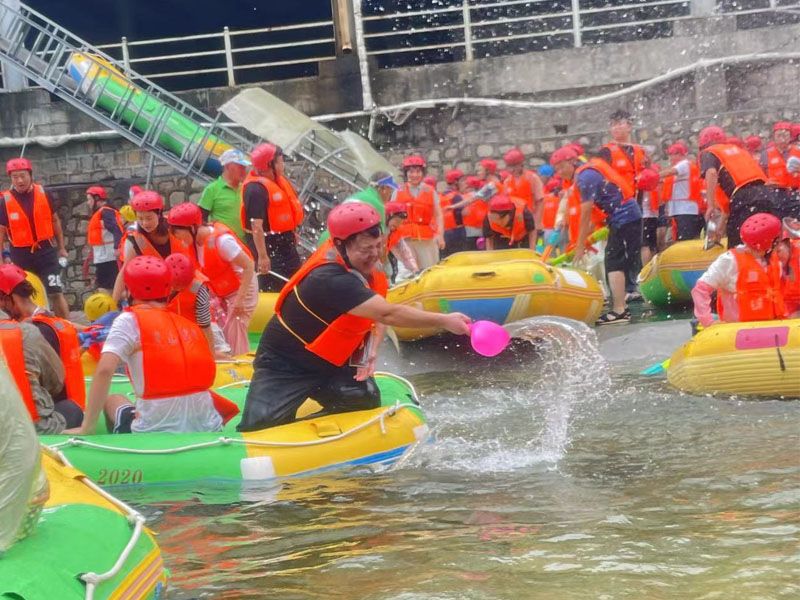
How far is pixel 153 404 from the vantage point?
617 cm

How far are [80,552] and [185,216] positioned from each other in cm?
470

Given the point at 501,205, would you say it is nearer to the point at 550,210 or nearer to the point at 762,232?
the point at 550,210

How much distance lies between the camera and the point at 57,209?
16.5 meters

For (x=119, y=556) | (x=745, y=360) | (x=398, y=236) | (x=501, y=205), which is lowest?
(x=745, y=360)

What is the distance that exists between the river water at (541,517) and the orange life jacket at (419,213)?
4981mm

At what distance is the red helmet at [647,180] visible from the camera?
1157cm

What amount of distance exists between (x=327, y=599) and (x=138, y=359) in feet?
7.17

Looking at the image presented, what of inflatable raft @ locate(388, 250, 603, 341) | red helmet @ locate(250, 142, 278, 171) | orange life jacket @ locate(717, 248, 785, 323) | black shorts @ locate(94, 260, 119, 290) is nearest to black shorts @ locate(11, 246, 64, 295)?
black shorts @ locate(94, 260, 119, 290)

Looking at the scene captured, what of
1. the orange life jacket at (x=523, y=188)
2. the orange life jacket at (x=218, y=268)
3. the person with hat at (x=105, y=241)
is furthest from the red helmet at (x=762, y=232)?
the person with hat at (x=105, y=241)

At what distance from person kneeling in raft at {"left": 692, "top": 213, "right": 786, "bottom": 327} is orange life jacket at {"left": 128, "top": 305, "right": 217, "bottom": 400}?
10.7ft

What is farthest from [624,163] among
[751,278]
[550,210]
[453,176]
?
[453,176]

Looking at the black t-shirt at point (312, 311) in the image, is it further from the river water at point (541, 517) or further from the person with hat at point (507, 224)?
the person with hat at point (507, 224)

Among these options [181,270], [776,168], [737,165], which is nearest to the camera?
[181,270]

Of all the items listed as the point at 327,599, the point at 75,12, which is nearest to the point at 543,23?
the point at 75,12
